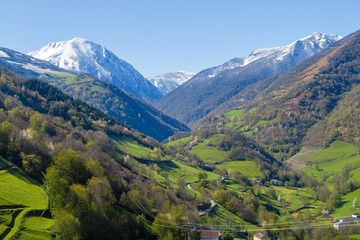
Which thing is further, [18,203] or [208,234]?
[208,234]

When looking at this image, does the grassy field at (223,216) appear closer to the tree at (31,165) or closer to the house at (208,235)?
the house at (208,235)

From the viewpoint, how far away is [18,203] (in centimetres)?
6100

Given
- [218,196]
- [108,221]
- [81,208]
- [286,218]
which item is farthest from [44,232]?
[286,218]

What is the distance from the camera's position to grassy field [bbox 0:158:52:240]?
175ft

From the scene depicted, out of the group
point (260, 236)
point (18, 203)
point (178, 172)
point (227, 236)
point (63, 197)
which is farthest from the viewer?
point (178, 172)

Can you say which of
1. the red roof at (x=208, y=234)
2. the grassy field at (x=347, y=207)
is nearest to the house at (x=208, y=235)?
the red roof at (x=208, y=234)

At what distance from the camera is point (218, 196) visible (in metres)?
148

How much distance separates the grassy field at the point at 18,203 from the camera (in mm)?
53406

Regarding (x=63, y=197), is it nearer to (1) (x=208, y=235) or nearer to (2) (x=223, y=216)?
(1) (x=208, y=235)

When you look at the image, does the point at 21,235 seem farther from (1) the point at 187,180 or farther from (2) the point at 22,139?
(1) the point at 187,180

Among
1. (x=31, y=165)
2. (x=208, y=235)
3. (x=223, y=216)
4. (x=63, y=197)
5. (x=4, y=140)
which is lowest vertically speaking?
(x=223, y=216)

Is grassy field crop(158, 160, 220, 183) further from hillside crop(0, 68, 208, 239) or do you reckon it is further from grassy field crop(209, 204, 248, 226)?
hillside crop(0, 68, 208, 239)

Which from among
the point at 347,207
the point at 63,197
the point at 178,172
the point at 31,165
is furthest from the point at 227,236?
the point at 347,207

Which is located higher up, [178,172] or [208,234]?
[208,234]
